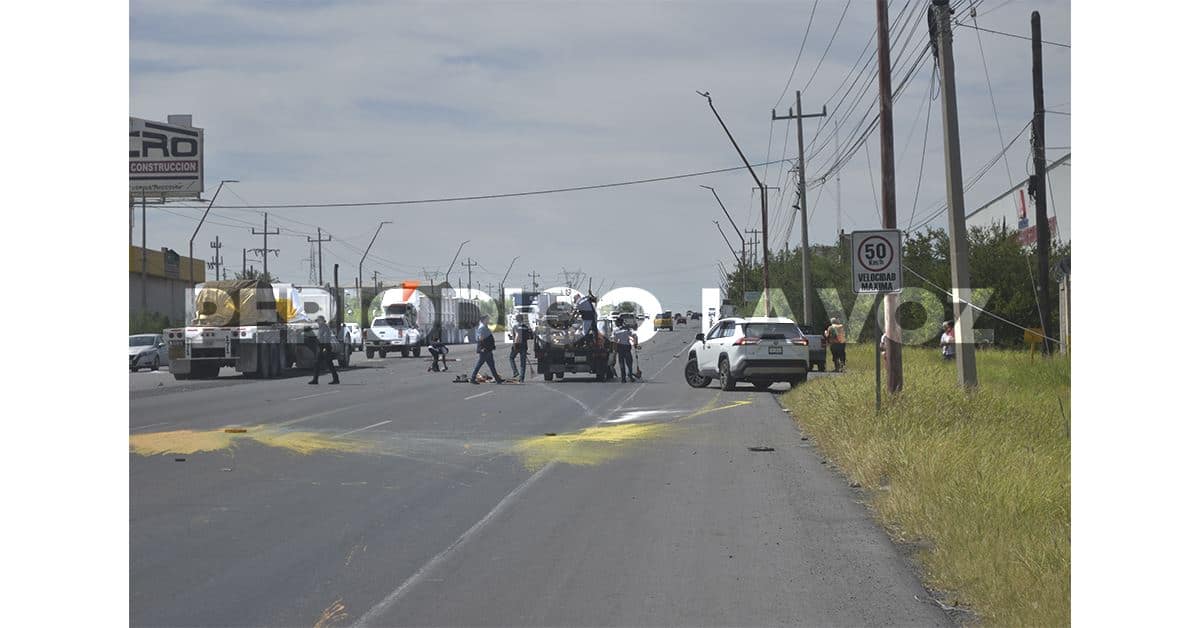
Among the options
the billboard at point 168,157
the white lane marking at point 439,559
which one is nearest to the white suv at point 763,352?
the white lane marking at point 439,559

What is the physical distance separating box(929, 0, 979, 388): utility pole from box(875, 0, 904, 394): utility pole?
86 centimetres

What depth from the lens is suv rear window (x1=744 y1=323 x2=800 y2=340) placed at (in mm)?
28219

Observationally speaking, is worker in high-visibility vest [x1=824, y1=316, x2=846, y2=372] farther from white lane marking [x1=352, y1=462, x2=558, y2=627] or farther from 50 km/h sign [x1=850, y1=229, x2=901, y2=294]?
white lane marking [x1=352, y1=462, x2=558, y2=627]

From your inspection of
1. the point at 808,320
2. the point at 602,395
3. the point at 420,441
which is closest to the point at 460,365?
the point at 808,320

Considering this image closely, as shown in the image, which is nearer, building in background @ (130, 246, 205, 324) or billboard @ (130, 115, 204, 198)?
billboard @ (130, 115, 204, 198)

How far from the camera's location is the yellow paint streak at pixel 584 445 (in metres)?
14.9

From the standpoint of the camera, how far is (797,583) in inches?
310

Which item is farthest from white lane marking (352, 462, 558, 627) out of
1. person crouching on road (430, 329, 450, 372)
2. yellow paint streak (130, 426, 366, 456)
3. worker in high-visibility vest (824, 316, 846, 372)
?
person crouching on road (430, 329, 450, 372)

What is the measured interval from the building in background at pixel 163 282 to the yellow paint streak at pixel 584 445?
208 ft

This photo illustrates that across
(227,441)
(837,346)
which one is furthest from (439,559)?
(837,346)

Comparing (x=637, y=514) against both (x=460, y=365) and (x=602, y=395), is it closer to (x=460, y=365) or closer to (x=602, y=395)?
(x=602, y=395)

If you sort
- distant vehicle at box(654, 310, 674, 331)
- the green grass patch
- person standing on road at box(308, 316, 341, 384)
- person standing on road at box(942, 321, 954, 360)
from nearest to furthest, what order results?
the green grass patch
person standing on road at box(308, 316, 341, 384)
person standing on road at box(942, 321, 954, 360)
distant vehicle at box(654, 310, 674, 331)

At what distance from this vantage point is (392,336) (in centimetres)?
6166

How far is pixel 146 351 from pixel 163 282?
127ft
